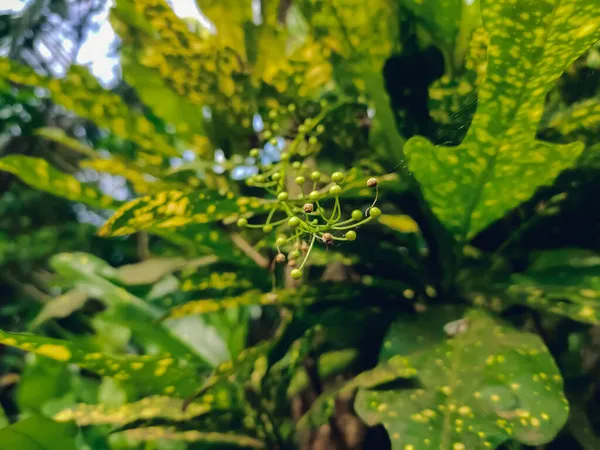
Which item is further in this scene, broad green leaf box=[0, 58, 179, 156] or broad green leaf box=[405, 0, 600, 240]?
broad green leaf box=[0, 58, 179, 156]

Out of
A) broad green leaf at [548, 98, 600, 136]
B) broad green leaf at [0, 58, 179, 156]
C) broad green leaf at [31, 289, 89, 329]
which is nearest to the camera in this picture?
broad green leaf at [548, 98, 600, 136]

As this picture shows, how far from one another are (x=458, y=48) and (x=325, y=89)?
0.25 m

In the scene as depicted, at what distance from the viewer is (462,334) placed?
403mm

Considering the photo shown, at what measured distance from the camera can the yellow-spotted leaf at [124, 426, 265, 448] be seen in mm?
442

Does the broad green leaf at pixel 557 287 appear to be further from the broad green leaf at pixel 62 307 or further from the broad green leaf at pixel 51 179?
the broad green leaf at pixel 62 307

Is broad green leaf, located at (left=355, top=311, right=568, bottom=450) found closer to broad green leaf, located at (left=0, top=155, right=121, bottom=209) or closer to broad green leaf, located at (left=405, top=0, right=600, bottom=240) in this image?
broad green leaf, located at (left=405, top=0, right=600, bottom=240)

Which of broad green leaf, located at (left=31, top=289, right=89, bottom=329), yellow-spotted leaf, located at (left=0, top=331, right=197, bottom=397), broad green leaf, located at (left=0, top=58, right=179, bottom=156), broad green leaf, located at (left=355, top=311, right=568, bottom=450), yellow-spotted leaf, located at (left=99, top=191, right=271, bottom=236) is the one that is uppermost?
broad green leaf, located at (left=0, top=58, right=179, bottom=156)

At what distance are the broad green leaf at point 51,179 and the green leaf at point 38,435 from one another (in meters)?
0.23

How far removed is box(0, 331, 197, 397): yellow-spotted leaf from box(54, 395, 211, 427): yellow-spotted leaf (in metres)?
0.01

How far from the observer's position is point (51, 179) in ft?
1.60

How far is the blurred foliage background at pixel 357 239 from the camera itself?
0.33 meters

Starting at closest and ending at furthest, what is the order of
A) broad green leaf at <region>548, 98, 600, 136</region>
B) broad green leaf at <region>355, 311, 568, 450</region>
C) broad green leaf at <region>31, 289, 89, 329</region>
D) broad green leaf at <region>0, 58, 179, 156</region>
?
broad green leaf at <region>355, 311, 568, 450</region>
broad green leaf at <region>548, 98, 600, 136</region>
broad green leaf at <region>0, 58, 179, 156</region>
broad green leaf at <region>31, 289, 89, 329</region>

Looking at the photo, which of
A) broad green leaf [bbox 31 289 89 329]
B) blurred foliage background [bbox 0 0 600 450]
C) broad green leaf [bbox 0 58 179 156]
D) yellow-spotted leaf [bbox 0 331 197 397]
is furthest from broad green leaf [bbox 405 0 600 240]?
broad green leaf [bbox 31 289 89 329]

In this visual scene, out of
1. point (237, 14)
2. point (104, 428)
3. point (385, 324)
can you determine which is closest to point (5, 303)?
point (104, 428)
